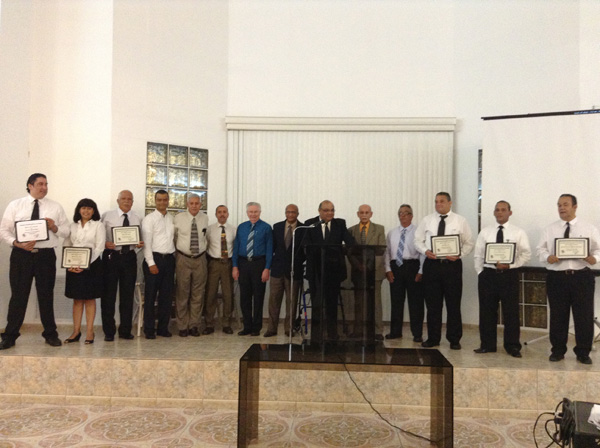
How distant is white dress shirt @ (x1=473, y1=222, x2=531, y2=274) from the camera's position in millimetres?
4540

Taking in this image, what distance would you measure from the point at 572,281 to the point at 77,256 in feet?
15.2

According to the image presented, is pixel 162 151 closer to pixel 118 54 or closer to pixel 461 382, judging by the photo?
pixel 118 54

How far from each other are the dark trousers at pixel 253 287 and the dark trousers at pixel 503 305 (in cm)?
232

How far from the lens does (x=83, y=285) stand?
15.4ft

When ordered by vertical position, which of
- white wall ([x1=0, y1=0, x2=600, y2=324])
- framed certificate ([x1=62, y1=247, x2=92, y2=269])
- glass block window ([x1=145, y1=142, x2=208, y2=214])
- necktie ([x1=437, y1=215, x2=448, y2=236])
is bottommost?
framed certificate ([x1=62, y1=247, x2=92, y2=269])

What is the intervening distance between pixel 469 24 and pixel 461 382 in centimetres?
475

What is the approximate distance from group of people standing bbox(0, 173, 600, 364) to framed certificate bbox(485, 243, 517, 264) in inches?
3.2

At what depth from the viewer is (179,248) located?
207 inches

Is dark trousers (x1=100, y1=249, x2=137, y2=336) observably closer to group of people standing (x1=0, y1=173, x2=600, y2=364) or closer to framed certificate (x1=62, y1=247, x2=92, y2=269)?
group of people standing (x1=0, y1=173, x2=600, y2=364)

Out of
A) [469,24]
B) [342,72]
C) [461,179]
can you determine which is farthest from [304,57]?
[461,179]

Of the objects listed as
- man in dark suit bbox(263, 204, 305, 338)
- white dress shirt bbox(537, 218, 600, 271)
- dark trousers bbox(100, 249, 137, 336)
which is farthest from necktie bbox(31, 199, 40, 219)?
white dress shirt bbox(537, 218, 600, 271)

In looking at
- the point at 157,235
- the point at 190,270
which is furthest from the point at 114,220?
the point at 190,270

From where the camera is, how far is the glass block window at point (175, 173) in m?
6.11

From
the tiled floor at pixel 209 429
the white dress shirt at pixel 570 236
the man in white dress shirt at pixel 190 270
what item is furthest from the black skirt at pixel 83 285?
the white dress shirt at pixel 570 236
